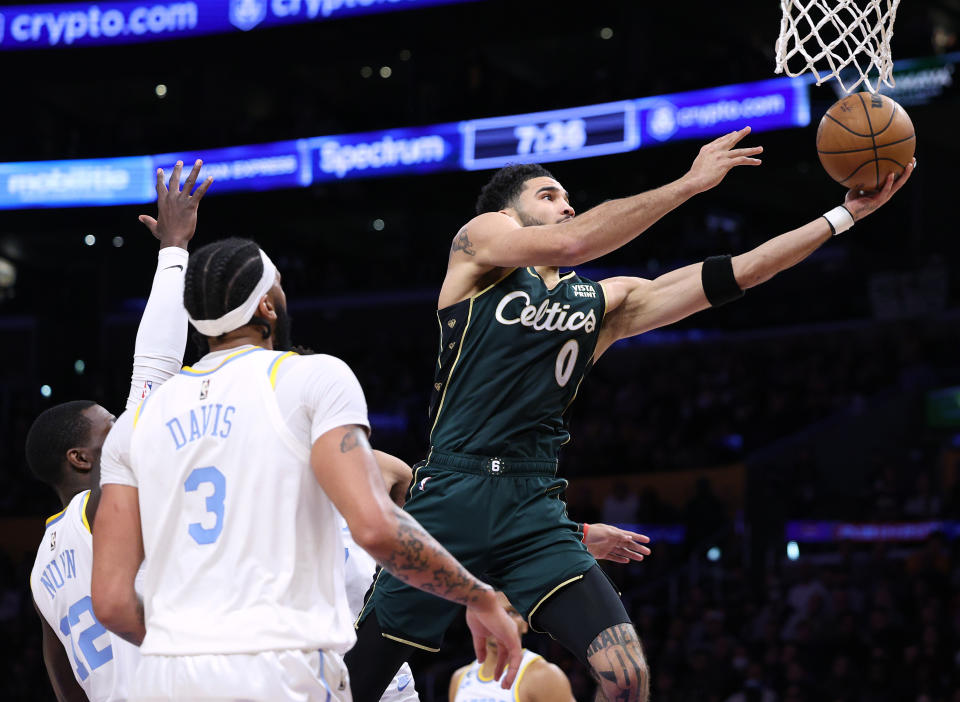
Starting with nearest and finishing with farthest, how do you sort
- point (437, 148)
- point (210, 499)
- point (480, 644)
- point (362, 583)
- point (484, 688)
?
1. point (210, 499)
2. point (480, 644)
3. point (362, 583)
4. point (484, 688)
5. point (437, 148)

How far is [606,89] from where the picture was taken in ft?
60.8

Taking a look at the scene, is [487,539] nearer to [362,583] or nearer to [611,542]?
[611,542]

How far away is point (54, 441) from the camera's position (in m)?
4.08

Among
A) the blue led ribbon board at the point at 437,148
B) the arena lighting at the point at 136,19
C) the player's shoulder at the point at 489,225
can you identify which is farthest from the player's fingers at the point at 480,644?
the arena lighting at the point at 136,19

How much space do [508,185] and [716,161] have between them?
94cm

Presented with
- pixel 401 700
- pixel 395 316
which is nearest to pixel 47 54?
pixel 395 316

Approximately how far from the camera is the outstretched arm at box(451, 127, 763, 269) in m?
3.95

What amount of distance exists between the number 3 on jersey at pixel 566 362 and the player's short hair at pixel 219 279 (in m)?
1.57

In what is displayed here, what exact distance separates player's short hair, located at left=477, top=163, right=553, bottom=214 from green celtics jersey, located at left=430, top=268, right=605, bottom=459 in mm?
395

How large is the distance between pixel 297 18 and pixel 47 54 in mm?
5263

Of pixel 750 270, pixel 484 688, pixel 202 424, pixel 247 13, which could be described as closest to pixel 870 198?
pixel 750 270

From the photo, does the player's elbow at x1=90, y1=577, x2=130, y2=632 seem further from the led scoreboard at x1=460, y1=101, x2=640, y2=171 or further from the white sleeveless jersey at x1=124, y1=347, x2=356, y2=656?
the led scoreboard at x1=460, y1=101, x2=640, y2=171

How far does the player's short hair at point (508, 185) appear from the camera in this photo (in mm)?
4648

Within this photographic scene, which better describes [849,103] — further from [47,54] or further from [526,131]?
[47,54]
